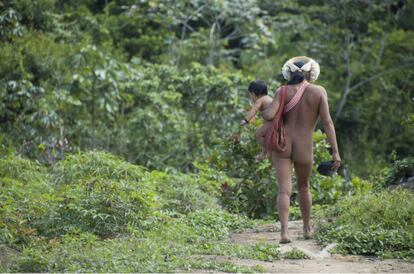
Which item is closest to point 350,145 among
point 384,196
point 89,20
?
point 89,20

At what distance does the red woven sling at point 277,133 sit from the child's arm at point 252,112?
38cm

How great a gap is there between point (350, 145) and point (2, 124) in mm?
9473

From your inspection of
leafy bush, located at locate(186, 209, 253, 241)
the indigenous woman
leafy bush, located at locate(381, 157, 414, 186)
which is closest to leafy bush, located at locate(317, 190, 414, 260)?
the indigenous woman

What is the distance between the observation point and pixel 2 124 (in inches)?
559

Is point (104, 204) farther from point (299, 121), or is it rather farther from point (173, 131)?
point (173, 131)

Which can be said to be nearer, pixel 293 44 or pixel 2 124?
pixel 2 124

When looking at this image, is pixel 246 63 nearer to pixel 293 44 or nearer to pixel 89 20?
pixel 293 44

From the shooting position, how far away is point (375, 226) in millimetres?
7824

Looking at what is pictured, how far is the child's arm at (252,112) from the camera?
8.25 m

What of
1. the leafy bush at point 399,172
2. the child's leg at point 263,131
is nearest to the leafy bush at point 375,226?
the child's leg at point 263,131

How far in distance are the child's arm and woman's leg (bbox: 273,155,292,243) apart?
53 cm

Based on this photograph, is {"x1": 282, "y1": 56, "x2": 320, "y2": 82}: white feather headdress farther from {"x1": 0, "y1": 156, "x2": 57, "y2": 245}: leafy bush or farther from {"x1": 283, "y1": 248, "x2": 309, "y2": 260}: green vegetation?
{"x1": 0, "y1": 156, "x2": 57, "y2": 245}: leafy bush

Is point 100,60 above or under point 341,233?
above

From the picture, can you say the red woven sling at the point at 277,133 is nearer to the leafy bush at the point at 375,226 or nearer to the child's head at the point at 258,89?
the child's head at the point at 258,89
